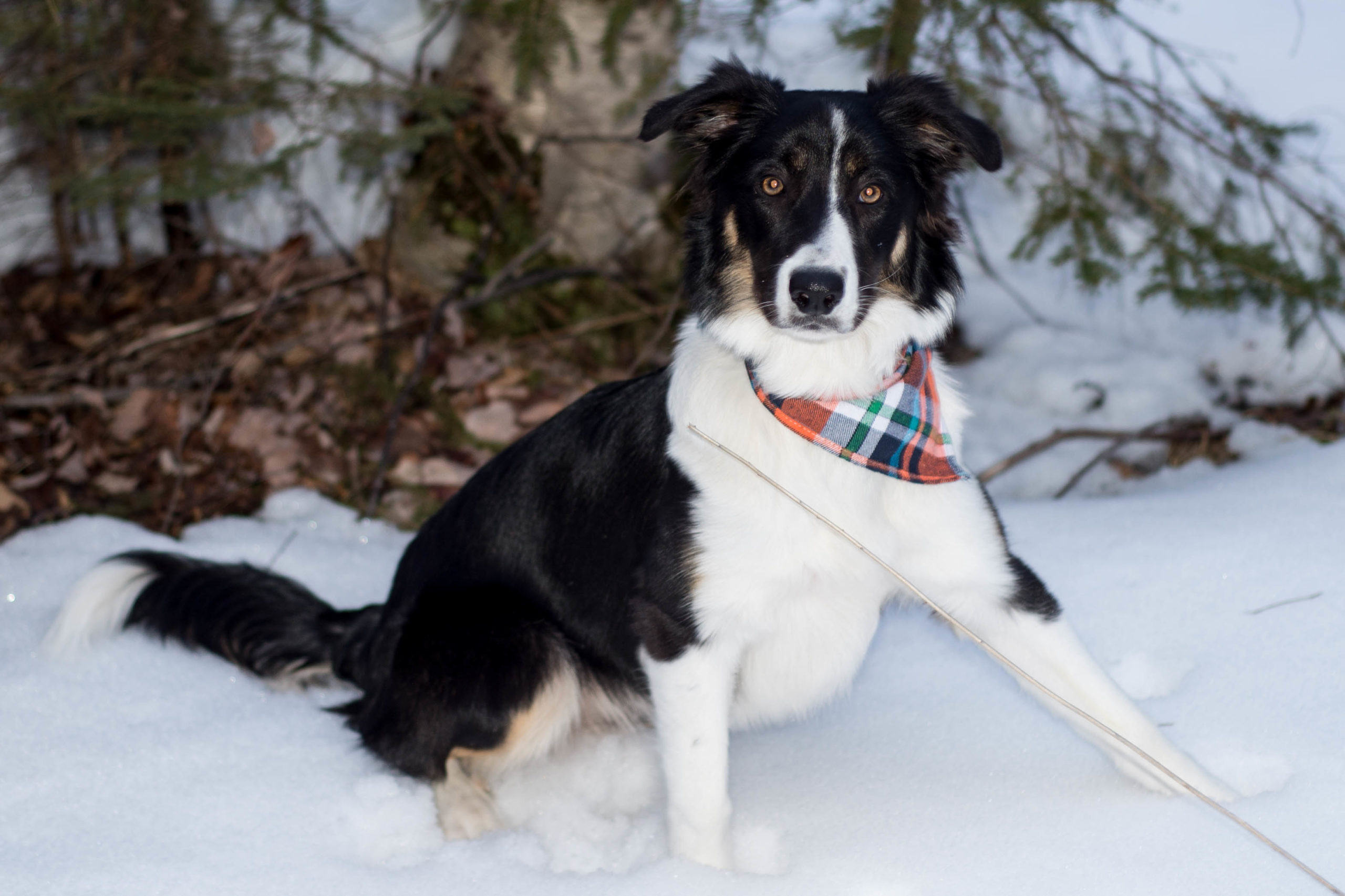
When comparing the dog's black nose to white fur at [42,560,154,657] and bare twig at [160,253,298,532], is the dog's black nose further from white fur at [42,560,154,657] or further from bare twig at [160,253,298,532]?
bare twig at [160,253,298,532]

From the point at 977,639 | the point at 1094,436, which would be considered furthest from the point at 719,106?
the point at 1094,436

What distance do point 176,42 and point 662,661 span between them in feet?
13.8

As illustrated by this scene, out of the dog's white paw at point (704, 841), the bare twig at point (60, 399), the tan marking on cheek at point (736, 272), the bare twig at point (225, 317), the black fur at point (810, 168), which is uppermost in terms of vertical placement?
the black fur at point (810, 168)

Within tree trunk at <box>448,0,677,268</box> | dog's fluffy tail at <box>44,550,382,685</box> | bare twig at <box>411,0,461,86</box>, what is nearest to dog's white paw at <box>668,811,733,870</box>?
dog's fluffy tail at <box>44,550,382,685</box>

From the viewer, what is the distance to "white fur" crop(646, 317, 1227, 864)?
2441 mm

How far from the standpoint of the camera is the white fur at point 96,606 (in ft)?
10.8

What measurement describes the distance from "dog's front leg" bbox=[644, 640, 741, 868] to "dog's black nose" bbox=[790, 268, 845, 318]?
2.55 ft

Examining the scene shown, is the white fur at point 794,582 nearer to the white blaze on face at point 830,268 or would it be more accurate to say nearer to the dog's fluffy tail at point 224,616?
the white blaze on face at point 830,268

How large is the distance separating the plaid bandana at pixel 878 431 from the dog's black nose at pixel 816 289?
281mm

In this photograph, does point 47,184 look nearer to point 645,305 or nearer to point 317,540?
point 317,540

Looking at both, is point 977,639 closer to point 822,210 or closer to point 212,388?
point 822,210

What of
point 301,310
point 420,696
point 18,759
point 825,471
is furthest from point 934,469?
point 301,310

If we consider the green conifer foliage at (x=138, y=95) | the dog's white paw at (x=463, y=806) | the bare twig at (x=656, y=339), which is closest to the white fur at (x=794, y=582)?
the dog's white paw at (x=463, y=806)

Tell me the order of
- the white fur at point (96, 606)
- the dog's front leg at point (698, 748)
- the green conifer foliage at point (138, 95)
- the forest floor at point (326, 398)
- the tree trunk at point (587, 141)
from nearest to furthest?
1. the dog's front leg at point (698, 748)
2. the white fur at point (96, 606)
3. the green conifer foliage at point (138, 95)
4. the forest floor at point (326, 398)
5. the tree trunk at point (587, 141)
